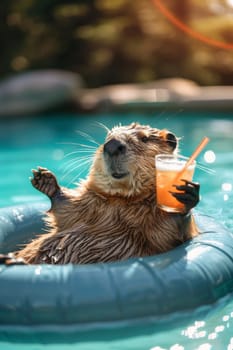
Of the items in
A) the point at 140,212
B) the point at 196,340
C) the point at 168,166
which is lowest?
the point at 196,340

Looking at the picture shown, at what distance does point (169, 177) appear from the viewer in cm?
362

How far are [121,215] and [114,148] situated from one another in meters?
0.41

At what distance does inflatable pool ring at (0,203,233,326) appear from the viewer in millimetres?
3482

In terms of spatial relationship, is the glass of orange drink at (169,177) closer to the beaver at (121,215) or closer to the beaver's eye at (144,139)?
the beaver at (121,215)

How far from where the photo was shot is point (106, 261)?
3.87 metres

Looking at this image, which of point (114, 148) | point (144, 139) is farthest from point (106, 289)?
point (144, 139)

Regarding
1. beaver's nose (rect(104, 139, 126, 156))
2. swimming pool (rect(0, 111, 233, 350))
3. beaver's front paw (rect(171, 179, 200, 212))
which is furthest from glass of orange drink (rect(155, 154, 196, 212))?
swimming pool (rect(0, 111, 233, 350))

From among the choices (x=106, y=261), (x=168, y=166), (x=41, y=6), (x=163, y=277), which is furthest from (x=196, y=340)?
(x=41, y=6)

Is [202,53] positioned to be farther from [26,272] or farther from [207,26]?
[26,272]

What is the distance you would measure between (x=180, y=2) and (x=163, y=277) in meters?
11.1

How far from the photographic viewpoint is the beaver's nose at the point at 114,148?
3.72 m

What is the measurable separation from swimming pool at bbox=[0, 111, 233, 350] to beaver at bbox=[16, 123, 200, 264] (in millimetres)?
420

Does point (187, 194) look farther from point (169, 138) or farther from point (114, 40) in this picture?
point (114, 40)

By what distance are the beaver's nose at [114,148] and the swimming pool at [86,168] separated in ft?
1.93
